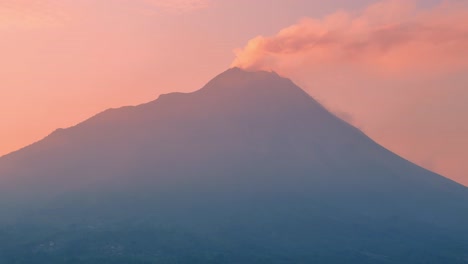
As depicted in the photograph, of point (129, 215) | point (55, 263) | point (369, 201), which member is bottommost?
point (55, 263)

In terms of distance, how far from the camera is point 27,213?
564ft

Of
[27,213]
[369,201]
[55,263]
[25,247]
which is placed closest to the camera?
[55,263]

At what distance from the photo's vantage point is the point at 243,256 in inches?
5620

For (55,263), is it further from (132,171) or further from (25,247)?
(132,171)

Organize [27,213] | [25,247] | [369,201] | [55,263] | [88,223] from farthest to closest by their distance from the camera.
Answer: [369,201] < [27,213] < [88,223] < [25,247] < [55,263]

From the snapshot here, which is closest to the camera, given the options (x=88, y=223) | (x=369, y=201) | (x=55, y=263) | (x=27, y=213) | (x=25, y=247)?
(x=55, y=263)

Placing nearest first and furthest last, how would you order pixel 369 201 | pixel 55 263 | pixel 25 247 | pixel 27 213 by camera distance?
1. pixel 55 263
2. pixel 25 247
3. pixel 27 213
4. pixel 369 201

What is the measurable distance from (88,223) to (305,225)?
1643 inches

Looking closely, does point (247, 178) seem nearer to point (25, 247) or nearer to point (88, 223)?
point (88, 223)

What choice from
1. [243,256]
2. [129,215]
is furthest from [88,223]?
[243,256]

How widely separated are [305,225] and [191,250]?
29.3m

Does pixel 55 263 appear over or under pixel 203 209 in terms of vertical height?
under

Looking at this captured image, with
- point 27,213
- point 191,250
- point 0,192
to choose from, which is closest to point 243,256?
point 191,250

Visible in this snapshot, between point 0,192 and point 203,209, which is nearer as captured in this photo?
point 203,209
